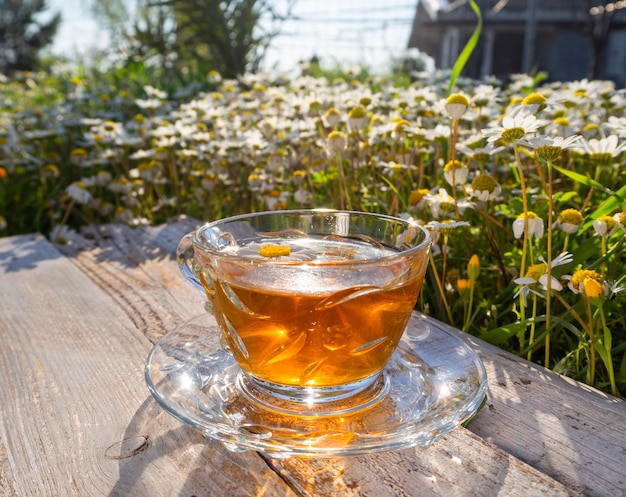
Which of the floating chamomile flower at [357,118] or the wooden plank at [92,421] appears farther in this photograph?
the floating chamomile flower at [357,118]

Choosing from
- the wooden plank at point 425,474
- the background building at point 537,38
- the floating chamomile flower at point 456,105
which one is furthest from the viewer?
the background building at point 537,38

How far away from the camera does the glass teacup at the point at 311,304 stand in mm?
560

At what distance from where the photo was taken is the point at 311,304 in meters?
0.57

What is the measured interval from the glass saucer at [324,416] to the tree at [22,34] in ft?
98.6

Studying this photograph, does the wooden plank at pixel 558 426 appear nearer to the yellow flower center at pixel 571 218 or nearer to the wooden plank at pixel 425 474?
the wooden plank at pixel 425 474

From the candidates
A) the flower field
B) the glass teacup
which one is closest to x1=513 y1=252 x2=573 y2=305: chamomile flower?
the flower field

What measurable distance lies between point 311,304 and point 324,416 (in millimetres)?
108

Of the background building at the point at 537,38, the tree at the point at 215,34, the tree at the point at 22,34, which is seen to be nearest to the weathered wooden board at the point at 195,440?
the tree at the point at 215,34

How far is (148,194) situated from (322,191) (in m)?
0.89

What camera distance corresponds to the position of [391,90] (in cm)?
273

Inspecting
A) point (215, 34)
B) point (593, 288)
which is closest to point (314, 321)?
point (593, 288)

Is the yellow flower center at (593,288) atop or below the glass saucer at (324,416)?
atop

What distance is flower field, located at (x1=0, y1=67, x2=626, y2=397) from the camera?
94 centimetres

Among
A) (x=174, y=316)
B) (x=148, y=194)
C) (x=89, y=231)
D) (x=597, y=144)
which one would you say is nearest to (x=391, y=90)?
(x=148, y=194)
